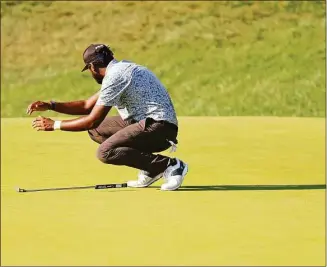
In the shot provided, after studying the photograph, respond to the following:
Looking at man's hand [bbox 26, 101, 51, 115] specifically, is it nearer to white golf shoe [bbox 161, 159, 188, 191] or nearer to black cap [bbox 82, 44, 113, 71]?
black cap [bbox 82, 44, 113, 71]

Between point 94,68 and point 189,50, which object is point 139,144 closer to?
point 94,68

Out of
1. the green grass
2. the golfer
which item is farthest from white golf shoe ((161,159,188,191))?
the green grass

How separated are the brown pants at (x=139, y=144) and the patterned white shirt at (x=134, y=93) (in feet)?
0.28

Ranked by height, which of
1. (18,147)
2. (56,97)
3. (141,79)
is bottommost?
(56,97)

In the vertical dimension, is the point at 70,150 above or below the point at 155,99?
below

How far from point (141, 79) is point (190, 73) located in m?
16.6

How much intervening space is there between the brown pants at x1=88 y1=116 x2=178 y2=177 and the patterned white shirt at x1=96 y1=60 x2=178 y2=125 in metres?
0.08

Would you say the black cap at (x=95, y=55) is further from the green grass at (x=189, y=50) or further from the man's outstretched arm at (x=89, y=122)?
the green grass at (x=189, y=50)

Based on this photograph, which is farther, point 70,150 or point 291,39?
point 291,39

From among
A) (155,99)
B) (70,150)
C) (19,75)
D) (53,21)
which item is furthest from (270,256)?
(53,21)

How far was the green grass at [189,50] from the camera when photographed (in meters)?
24.3

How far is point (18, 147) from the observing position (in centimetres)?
1533

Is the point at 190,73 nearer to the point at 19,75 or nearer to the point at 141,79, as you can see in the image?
the point at 19,75

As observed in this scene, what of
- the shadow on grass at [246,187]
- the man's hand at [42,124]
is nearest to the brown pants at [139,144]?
the shadow on grass at [246,187]
